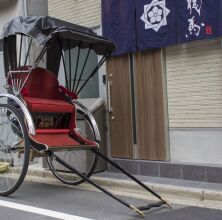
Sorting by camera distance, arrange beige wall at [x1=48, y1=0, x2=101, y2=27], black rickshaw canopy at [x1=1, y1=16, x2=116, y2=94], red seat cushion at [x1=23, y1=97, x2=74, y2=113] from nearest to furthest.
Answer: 1. black rickshaw canopy at [x1=1, y1=16, x2=116, y2=94]
2. red seat cushion at [x1=23, y1=97, x2=74, y2=113]
3. beige wall at [x1=48, y1=0, x2=101, y2=27]

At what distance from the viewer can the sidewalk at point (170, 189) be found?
22.3 ft

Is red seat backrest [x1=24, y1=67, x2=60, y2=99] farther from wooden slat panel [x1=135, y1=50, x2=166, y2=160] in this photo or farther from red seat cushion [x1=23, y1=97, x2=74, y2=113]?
wooden slat panel [x1=135, y1=50, x2=166, y2=160]

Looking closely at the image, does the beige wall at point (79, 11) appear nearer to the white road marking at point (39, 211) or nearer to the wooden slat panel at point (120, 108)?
the wooden slat panel at point (120, 108)

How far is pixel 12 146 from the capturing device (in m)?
7.46

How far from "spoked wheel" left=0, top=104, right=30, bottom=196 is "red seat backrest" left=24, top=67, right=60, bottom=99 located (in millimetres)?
564

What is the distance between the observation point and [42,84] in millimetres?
7809

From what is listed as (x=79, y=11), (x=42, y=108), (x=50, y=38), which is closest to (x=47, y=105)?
(x=42, y=108)

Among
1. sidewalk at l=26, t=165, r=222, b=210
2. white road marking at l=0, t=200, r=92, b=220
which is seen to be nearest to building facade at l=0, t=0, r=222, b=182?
→ sidewalk at l=26, t=165, r=222, b=210

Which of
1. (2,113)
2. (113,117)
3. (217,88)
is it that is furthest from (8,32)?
(217,88)

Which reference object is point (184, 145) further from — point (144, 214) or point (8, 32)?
point (8, 32)

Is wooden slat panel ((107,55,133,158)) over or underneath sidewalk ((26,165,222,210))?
over

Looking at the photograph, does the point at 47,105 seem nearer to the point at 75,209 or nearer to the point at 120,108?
the point at 75,209

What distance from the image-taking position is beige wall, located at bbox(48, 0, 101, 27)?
9617mm

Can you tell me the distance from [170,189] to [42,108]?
2405 mm
